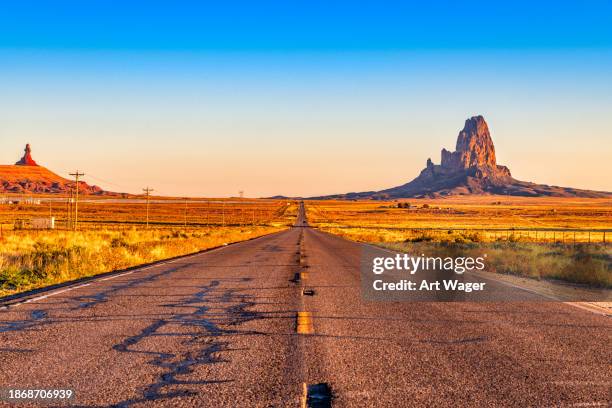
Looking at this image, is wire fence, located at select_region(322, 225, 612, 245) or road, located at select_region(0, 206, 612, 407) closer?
road, located at select_region(0, 206, 612, 407)

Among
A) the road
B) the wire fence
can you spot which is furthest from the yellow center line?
Result: the wire fence

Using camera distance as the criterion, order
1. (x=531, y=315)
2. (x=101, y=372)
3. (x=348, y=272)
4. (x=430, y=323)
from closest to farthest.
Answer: (x=101, y=372) → (x=430, y=323) → (x=531, y=315) → (x=348, y=272)

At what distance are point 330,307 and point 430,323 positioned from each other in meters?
2.07

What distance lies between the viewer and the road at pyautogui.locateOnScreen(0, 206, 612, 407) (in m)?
4.96

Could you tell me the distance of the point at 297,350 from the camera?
6.53m

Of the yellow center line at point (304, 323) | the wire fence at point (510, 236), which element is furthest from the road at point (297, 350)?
the wire fence at point (510, 236)

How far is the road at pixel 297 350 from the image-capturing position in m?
4.96

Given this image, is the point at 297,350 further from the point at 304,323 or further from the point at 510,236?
the point at 510,236

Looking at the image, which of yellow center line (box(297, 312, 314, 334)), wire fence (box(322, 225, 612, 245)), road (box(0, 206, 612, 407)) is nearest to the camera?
road (box(0, 206, 612, 407))

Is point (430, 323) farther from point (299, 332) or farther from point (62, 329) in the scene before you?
point (62, 329)

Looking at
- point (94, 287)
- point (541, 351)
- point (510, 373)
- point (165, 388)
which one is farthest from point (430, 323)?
point (94, 287)

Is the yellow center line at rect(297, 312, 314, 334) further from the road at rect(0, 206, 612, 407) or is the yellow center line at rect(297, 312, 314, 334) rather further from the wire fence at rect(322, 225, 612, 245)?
the wire fence at rect(322, 225, 612, 245)

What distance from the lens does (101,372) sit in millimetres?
5551

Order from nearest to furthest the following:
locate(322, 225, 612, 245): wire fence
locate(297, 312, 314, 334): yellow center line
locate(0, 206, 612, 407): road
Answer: locate(0, 206, 612, 407): road < locate(297, 312, 314, 334): yellow center line < locate(322, 225, 612, 245): wire fence
